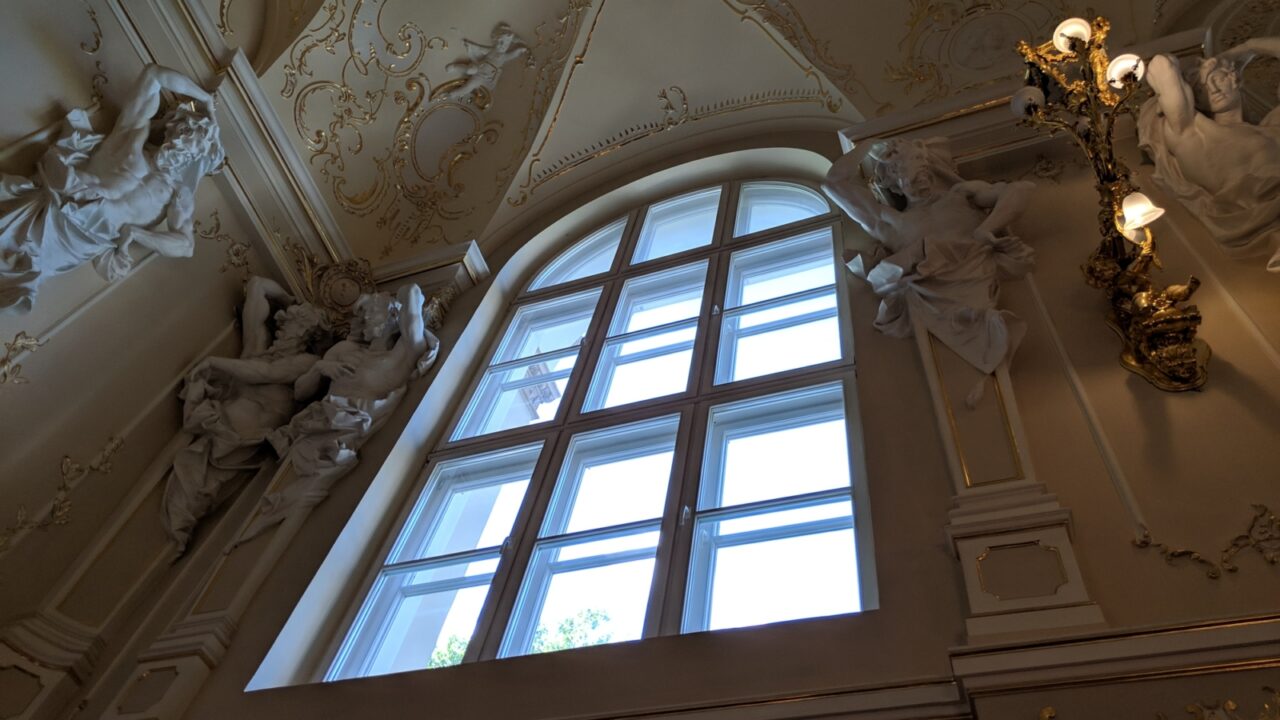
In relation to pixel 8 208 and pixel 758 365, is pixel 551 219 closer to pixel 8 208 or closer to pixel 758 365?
pixel 758 365

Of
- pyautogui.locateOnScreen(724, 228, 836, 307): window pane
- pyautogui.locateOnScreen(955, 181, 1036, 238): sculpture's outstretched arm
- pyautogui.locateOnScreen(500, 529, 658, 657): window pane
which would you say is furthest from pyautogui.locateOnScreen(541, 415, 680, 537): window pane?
pyautogui.locateOnScreen(955, 181, 1036, 238): sculpture's outstretched arm

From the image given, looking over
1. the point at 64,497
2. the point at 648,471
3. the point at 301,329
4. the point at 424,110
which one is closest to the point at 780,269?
the point at 648,471

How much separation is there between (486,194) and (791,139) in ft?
7.37

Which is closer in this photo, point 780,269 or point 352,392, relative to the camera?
point 352,392

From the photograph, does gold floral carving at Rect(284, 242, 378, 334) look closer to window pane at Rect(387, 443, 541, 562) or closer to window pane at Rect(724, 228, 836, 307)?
window pane at Rect(387, 443, 541, 562)

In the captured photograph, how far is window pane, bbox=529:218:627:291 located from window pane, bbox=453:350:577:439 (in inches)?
41.6

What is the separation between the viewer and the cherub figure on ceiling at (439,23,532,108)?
6816 mm

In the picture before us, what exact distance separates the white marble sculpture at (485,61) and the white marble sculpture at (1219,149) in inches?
174

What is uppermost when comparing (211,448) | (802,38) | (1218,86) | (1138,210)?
(802,38)

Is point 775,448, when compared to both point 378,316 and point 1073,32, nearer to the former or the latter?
point 1073,32

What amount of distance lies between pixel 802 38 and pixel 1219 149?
2.99 meters

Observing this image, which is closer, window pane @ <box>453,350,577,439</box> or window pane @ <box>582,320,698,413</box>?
window pane @ <box>582,320,698,413</box>

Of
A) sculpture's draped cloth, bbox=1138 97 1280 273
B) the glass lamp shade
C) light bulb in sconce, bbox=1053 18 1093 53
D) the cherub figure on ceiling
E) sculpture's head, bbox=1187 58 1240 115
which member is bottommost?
sculpture's draped cloth, bbox=1138 97 1280 273

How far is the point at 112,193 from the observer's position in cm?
458
